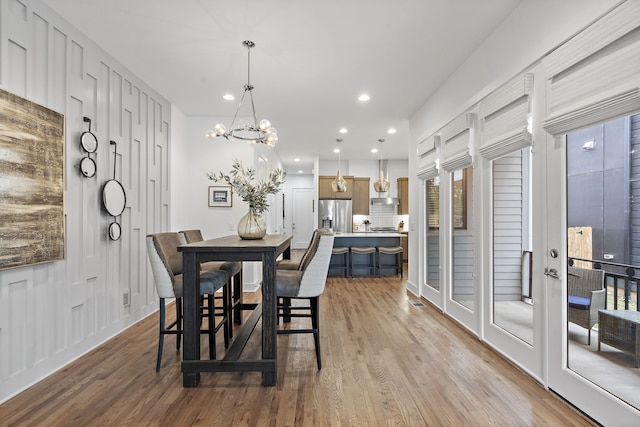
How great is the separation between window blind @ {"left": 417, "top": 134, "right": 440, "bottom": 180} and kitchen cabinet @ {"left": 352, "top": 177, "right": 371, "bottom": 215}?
4.29m

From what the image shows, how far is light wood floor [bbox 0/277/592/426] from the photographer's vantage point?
1.98 m

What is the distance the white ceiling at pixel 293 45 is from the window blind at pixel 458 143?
65 cm

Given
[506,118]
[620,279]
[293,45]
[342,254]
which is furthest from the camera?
[342,254]

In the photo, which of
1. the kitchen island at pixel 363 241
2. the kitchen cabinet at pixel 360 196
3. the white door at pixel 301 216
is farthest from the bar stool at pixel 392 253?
the white door at pixel 301 216

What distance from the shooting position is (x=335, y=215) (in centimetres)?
915

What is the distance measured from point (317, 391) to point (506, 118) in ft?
8.64

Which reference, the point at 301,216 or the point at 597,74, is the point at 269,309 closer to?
the point at 597,74

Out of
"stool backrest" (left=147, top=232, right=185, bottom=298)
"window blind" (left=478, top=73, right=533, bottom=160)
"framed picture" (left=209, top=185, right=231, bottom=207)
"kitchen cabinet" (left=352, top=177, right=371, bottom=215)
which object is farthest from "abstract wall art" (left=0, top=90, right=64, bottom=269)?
"kitchen cabinet" (left=352, top=177, right=371, bottom=215)

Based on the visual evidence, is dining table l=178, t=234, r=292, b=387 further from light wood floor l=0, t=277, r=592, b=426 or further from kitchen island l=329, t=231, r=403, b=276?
kitchen island l=329, t=231, r=403, b=276

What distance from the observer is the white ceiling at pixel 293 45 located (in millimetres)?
2633

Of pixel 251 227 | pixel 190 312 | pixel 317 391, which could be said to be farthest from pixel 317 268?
pixel 190 312

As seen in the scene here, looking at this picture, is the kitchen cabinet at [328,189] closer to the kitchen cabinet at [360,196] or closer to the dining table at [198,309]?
the kitchen cabinet at [360,196]

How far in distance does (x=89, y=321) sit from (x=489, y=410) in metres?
3.38

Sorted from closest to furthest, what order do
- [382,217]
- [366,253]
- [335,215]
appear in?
1. [366,253]
2. [335,215]
3. [382,217]
